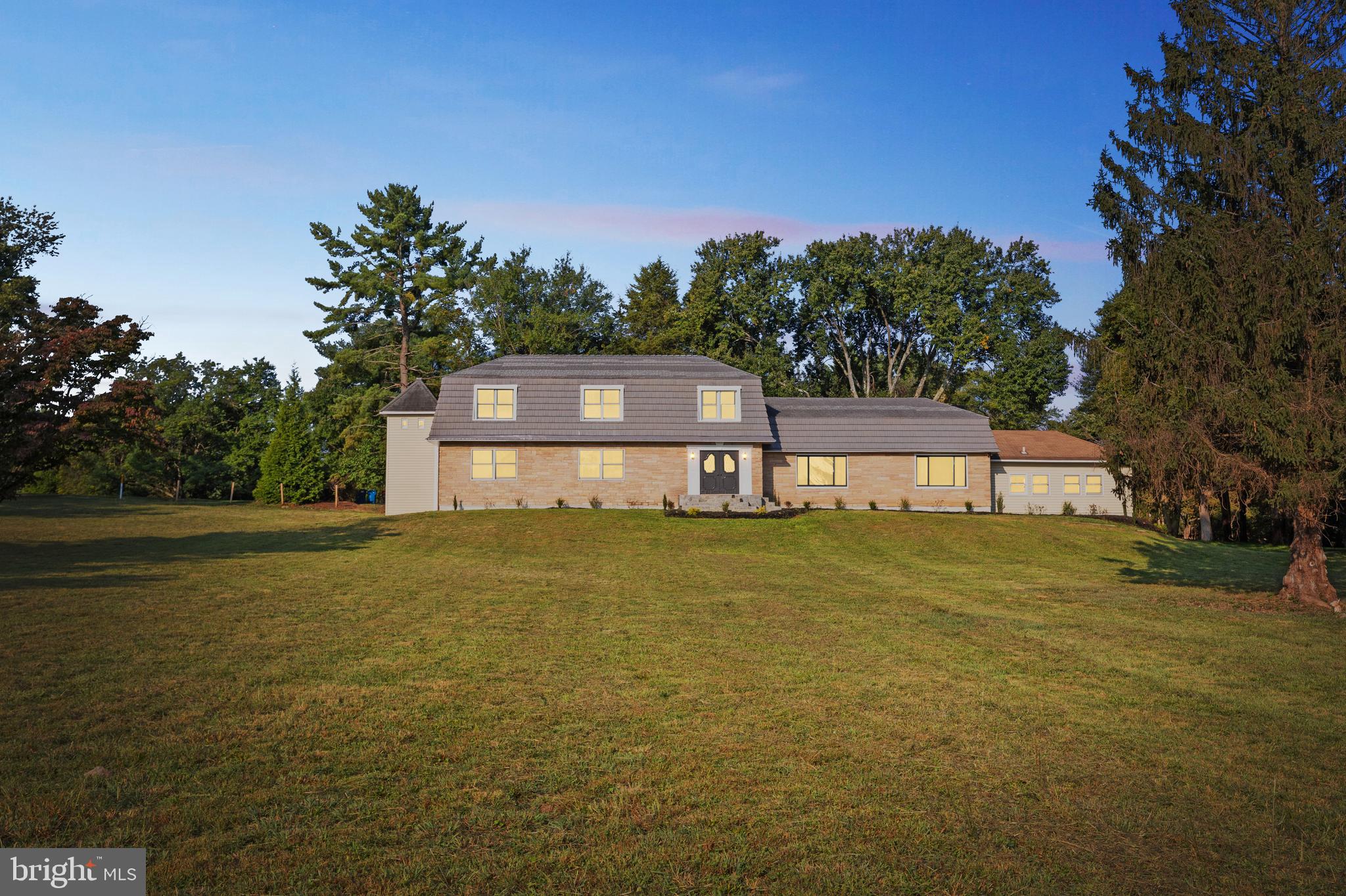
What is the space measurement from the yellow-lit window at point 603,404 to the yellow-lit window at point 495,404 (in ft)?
9.91

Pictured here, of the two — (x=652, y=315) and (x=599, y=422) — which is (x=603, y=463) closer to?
(x=599, y=422)

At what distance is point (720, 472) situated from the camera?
3388 cm

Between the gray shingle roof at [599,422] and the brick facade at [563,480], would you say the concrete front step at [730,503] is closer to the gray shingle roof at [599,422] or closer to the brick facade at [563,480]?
the brick facade at [563,480]

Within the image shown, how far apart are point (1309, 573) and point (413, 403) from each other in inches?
1215

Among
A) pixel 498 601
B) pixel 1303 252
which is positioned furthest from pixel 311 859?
pixel 1303 252

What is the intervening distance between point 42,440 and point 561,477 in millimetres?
19182

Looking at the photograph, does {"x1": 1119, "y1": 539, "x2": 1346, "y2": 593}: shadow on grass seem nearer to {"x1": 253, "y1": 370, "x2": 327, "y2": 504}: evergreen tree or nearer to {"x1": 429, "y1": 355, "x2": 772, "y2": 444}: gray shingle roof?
{"x1": 429, "y1": 355, "x2": 772, "y2": 444}: gray shingle roof

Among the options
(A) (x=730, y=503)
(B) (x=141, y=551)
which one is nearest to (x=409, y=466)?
(A) (x=730, y=503)

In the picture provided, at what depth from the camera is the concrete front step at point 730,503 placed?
31.5 m

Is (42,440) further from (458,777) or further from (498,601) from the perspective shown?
(458,777)

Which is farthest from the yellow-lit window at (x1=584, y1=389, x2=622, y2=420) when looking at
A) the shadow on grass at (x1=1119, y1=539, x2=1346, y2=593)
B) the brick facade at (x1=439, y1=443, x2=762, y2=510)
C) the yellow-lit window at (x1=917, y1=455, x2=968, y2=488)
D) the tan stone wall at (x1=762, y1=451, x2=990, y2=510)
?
the shadow on grass at (x1=1119, y1=539, x2=1346, y2=593)

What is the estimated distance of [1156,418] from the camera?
1473 cm

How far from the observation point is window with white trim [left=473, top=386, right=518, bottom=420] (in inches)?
1353

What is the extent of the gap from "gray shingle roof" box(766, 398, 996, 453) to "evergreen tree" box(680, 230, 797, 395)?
14.1 metres
